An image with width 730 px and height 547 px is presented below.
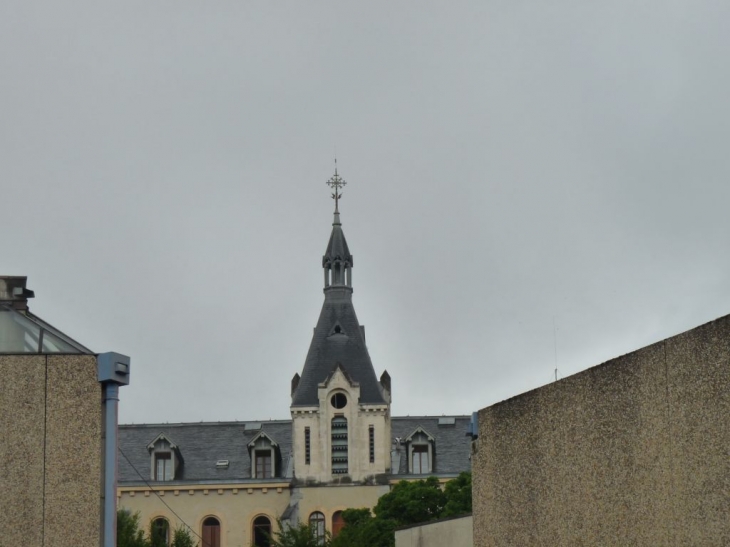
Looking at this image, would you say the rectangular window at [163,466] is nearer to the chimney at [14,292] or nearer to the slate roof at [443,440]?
the slate roof at [443,440]

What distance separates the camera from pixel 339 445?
68938mm

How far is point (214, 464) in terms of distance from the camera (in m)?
71.5

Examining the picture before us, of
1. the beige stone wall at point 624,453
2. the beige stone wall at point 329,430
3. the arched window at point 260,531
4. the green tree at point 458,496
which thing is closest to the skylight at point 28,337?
the beige stone wall at point 624,453

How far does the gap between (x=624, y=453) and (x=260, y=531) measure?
52727mm

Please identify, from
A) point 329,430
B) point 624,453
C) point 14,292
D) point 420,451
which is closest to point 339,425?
point 329,430

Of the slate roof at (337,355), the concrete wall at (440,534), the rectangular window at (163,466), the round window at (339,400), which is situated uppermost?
the slate roof at (337,355)

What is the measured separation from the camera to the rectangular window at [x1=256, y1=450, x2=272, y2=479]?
233 feet

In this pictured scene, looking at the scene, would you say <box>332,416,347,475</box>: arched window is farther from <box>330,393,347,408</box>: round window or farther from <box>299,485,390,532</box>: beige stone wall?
<box>299,485,390,532</box>: beige stone wall

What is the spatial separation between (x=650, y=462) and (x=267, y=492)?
5516 centimetres

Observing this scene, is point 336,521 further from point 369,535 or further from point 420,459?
point 369,535

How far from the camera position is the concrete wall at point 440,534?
29344 millimetres

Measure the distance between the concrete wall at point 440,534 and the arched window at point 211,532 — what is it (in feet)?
115

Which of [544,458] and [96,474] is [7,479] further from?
[544,458]

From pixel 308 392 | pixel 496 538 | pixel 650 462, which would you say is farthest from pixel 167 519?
pixel 650 462
